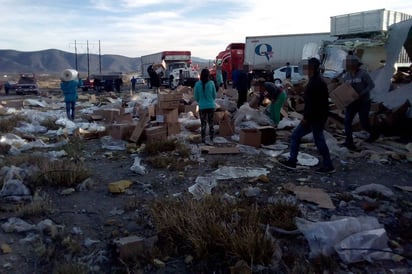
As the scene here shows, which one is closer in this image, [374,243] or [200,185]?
[374,243]

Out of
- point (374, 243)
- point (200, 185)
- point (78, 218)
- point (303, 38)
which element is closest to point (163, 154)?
point (200, 185)

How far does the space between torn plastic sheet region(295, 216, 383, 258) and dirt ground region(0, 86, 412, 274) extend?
0.34 feet

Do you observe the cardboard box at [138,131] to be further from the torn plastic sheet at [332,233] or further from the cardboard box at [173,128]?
the torn plastic sheet at [332,233]

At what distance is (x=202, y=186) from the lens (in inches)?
204

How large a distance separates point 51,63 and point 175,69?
13675cm

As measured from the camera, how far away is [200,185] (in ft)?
17.1

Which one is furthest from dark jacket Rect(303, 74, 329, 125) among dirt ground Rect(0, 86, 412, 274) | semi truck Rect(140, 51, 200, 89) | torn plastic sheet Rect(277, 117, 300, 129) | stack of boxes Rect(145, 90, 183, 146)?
semi truck Rect(140, 51, 200, 89)

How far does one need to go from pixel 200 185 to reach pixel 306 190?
132 cm

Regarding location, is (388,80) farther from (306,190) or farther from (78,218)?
(78,218)

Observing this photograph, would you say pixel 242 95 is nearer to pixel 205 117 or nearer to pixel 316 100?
pixel 205 117

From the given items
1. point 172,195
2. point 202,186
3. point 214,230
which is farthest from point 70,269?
point 202,186

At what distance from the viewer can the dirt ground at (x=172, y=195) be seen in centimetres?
346


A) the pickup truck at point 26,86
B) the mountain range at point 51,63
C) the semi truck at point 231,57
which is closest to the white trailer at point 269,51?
the semi truck at point 231,57

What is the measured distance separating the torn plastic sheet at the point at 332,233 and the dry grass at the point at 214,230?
0.39 meters
